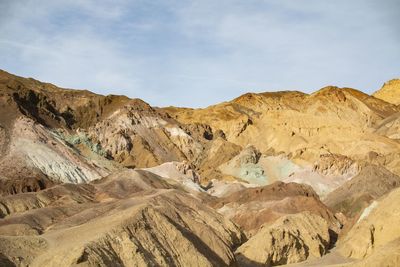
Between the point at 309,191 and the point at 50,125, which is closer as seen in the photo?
the point at 309,191

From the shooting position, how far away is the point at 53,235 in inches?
Result: 1298

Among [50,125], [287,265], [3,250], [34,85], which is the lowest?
[287,265]

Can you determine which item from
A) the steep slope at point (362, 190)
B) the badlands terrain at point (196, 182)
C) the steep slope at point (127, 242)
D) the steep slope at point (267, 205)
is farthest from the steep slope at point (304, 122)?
the steep slope at point (127, 242)

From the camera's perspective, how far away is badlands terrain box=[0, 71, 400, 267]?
107ft

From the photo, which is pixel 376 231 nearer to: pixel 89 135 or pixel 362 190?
pixel 362 190

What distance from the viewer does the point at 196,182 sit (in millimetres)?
93000

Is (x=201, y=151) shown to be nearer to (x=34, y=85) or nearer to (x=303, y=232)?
(x=34, y=85)

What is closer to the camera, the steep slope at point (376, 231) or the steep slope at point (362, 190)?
the steep slope at point (376, 231)

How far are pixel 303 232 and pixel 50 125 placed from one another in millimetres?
66653

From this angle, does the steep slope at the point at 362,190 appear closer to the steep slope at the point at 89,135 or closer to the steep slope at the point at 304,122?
the steep slope at the point at 304,122

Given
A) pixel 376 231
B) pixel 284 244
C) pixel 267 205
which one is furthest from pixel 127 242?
pixel 267 205

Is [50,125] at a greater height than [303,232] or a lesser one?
greater

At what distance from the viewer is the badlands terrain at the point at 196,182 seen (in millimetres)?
32750

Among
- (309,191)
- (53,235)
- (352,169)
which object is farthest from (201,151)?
(53,235)
